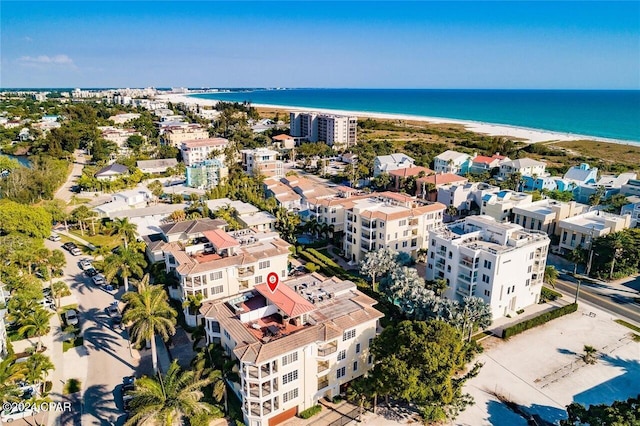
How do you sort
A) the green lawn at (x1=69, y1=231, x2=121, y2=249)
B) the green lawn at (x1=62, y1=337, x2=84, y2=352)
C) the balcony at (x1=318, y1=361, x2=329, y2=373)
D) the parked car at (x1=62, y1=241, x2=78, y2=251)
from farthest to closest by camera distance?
the green lawn at (x1=69, y1=231, x2=121, y2=249) < the parked car at (x1=62, y1=241, x2=78, y2=251) < the green lawn at (x1=62, y1=337, x2=84, y2=352) < the balcony at (x1=318, y1=361, x2=329, y2=373)

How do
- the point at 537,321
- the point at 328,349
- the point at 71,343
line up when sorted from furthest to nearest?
the point at 537,321
the point at 71,343
the point at 328,349

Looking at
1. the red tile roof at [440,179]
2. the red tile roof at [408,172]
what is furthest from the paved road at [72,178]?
the red tile roof at [440,179]

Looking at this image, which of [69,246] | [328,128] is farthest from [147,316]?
[328,128]

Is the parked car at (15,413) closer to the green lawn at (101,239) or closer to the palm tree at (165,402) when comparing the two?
the palm tree at (165,402)

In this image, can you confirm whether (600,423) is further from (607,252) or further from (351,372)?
(607,252)

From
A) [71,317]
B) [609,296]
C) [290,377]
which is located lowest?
[71,317]

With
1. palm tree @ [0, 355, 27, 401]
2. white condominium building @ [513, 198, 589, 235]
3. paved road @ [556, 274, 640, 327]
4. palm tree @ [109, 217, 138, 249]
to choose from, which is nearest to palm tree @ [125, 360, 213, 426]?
palm tree @ [0, 355, 27, 401]

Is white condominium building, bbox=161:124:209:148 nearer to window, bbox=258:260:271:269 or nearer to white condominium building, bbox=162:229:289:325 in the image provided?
white condominium building, bbox=162:229:289:325

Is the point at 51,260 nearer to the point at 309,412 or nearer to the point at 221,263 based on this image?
the point at 221,263
